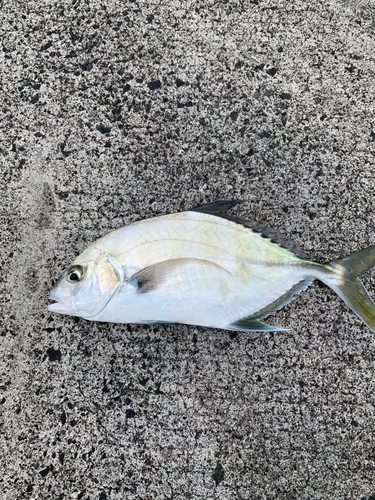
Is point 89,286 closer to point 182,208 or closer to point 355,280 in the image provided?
point 182,208

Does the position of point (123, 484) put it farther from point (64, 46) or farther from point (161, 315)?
point (64, 46)

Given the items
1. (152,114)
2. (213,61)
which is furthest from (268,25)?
(152,114)

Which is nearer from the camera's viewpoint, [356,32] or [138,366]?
[138,366]

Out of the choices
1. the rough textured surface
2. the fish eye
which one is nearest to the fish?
the fish eye

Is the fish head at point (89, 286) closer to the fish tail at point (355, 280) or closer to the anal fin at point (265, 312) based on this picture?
the anal fin at point (265, 312)

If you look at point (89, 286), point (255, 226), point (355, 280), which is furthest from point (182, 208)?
point (355, 280)

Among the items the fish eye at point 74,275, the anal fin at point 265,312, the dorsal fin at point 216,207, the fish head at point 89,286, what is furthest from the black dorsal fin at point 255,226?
the fish eye at point 74,275

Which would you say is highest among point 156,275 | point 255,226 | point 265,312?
point 255,226
